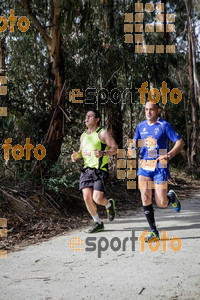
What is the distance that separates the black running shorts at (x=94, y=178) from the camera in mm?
5949

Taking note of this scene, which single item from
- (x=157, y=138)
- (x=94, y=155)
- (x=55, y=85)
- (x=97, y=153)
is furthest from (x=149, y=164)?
(x=55, y=85)

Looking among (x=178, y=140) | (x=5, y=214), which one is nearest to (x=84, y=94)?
(x=5, y=214)

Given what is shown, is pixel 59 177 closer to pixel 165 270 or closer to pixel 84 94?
pixel 84 94

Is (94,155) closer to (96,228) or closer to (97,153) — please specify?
(97,153)

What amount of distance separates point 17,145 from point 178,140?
4.64 metres

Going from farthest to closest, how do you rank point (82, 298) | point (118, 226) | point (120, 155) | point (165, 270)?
point (120, 155) → point (118, 226) → point (165, 270) → point (82, 298)

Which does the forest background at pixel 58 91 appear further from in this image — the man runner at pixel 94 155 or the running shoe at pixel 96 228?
the man runner at pixel 94 155

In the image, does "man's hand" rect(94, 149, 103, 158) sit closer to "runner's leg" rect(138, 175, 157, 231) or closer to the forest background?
"runner's leg" rect(138, 175, 157, 231)

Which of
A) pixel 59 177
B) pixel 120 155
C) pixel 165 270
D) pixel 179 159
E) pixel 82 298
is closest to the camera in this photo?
pixel 82 298

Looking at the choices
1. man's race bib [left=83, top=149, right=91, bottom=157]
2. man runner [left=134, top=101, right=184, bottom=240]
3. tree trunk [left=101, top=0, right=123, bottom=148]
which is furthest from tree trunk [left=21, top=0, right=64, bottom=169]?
man runner [left=134, top=101, right=184, bottom=240]

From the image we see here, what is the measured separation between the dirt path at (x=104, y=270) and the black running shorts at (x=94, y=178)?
2.51ft

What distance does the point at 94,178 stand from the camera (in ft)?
19.6

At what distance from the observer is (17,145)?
889 centimetres

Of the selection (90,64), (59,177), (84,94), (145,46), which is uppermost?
(145,46)
